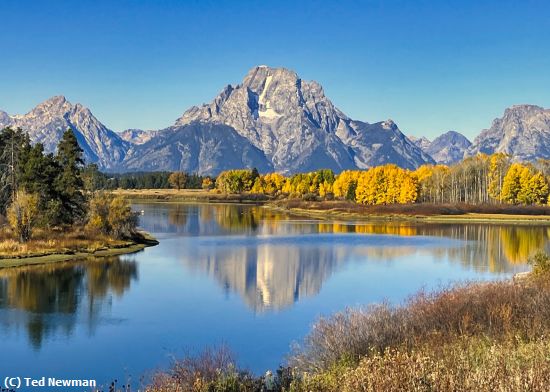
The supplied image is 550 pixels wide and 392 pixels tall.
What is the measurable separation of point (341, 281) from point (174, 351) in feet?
75.9

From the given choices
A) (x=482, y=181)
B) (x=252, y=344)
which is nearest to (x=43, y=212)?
(x=252, y=344)

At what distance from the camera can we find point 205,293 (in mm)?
43031

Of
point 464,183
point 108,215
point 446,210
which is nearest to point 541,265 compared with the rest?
point 108,215

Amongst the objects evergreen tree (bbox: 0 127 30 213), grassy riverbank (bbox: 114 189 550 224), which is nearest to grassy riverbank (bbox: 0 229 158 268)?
evergreen tree (bbox: 0 127 30 213)

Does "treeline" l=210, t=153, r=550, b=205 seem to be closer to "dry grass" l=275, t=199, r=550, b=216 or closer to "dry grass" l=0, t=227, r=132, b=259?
"dry grass" l=275, t=199, r=550, b=216

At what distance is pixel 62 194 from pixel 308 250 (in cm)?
3018

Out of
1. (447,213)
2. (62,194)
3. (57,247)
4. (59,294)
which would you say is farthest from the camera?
(447,213)

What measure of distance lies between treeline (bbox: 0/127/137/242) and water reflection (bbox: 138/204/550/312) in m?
9.15

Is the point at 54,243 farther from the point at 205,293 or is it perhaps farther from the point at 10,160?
the point at 205,293

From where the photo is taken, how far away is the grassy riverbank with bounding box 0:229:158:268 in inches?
2132

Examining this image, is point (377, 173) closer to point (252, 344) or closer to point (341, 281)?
point (341, 281)

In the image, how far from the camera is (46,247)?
58.5 metres

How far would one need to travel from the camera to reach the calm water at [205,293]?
2703 centimetres

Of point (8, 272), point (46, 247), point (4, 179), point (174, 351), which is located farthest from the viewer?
point (4, 179)
